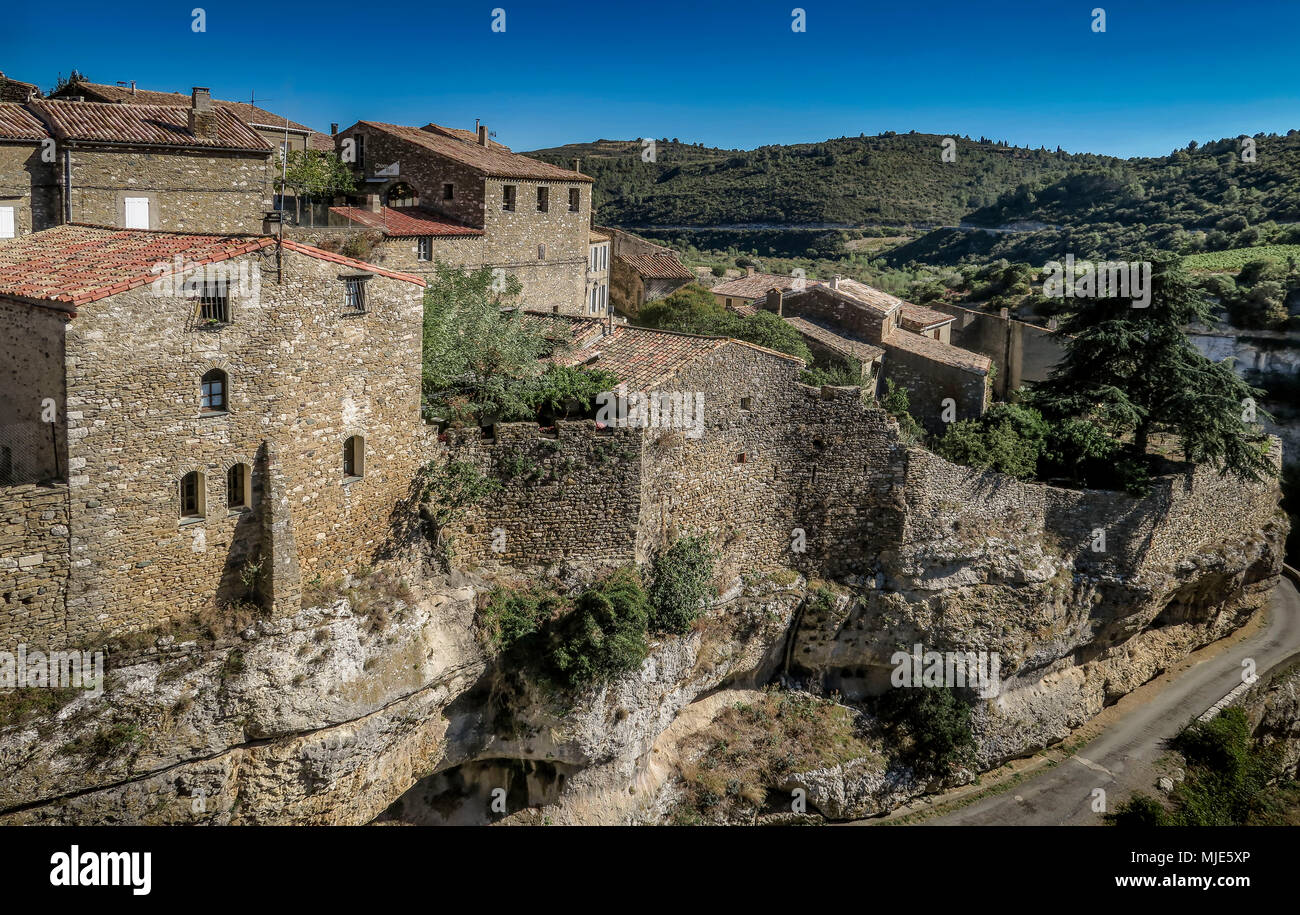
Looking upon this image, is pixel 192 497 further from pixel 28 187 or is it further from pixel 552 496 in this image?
pixel 28 187

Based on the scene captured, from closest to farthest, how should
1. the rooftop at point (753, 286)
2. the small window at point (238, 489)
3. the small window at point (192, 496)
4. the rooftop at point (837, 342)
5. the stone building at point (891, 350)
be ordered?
the small window at point (192, 496) < the small window at point (238, 489) < the rooftop at point (837, 342) < the stone building at point (891, 350) < the rooftop at point (753, 286)

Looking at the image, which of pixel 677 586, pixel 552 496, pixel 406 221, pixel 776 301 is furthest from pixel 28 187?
pixel 776 301

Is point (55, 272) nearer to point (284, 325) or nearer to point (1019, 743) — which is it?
point (284, 325)

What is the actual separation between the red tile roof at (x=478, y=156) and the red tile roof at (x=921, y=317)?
38.9 feet

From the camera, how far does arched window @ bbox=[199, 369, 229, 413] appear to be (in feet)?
48.4

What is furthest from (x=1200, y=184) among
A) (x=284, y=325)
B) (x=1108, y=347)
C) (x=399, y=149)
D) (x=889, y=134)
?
(x=284, y=325)

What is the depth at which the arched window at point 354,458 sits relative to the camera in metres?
17.1

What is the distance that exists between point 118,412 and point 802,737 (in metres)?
16.5

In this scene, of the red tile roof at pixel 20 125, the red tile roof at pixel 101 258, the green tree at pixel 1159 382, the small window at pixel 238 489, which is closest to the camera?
the red tile roof at pixel 101 258

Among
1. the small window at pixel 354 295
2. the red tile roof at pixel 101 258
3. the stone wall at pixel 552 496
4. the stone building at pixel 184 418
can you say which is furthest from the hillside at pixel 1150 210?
the red tile roof at pixel 101 258

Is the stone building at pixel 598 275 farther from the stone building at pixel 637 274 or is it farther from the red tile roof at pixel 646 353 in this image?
the red tile roof at pixel 646 353

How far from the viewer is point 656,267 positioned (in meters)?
39.0

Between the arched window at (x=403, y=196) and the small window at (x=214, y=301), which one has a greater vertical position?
the arched window at (x=403, y=196)

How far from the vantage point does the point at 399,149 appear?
3012 cm
